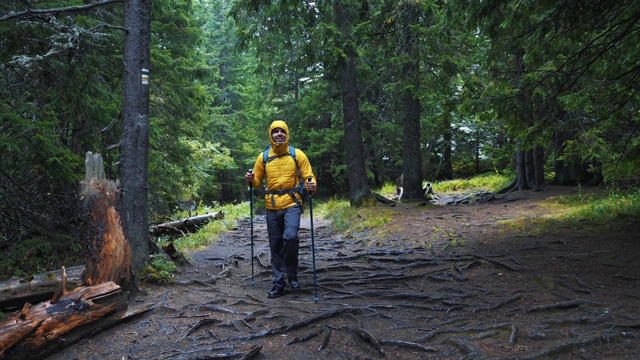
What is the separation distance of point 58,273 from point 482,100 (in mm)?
7527

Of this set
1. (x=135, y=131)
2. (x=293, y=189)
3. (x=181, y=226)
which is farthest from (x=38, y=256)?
(x=181, y=226)

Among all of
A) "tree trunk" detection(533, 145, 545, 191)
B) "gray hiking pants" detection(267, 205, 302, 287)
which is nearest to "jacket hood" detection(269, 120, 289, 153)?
"gray hiking pants" detection(267, 205, 302, 287)

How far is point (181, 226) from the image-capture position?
46.6 feet

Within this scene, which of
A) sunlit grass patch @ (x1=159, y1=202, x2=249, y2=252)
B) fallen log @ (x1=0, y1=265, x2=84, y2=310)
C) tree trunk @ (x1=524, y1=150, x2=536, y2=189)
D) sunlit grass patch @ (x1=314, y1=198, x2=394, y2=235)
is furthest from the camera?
tree trunk @ (x1=524, y1=150, x2=536, y2=189)

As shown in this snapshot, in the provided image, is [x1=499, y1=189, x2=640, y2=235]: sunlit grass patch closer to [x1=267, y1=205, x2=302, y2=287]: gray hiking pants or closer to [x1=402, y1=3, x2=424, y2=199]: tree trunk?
[x1=402, y1=3, x2=424, y2=199]: tree trunk

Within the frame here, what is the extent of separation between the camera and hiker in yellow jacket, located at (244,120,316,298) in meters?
6.55

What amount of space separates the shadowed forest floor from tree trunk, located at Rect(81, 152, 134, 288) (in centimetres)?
65

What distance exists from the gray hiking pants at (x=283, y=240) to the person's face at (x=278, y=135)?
1058 millimetres

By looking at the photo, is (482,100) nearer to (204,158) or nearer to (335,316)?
(335,316)

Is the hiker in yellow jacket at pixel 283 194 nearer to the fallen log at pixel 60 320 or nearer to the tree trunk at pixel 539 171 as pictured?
the fallen log at pixel 60 320

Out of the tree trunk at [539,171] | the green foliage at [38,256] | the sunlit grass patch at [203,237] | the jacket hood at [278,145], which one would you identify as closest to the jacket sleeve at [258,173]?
the jacket hood at [278,145]

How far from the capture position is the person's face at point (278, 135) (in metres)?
6.58

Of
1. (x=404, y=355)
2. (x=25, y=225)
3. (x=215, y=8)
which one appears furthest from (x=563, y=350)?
(x=215, y=8)

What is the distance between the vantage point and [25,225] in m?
7.77
